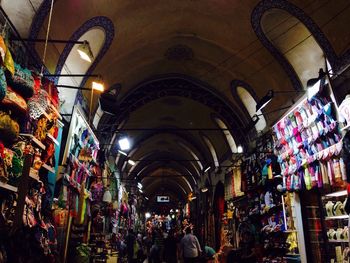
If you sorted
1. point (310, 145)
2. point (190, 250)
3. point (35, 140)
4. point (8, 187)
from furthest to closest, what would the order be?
point (190, 250) → point (310, 145) → point (35, 140) → point (8, 187)

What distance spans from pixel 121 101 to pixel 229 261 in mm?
6330

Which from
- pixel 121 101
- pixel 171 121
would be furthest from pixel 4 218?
pixel 171 121

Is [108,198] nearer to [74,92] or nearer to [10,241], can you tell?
[74,92]

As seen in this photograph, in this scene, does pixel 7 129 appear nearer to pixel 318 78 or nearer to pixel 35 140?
pixel 35 140

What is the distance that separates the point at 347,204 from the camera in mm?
4551

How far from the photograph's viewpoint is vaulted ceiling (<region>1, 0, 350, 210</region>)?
578 centimetres

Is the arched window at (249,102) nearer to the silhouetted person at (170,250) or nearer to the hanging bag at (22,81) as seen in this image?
the silhouetted person at (170,250)

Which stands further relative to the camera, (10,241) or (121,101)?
(121,101)

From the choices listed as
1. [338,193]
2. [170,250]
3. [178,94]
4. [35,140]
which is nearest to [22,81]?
[35,140]

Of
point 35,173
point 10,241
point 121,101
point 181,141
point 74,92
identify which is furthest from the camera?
point 181,141

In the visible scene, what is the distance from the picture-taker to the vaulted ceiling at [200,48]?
5777 millimetres

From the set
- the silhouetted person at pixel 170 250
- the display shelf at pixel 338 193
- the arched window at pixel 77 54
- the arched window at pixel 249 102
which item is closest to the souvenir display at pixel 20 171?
the arched window at pixel 77 54

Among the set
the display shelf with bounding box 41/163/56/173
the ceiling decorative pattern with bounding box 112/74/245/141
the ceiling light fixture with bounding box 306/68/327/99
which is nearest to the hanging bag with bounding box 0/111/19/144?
the display shelf with bounding box 41/163/56/173

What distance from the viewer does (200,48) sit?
9.23m
